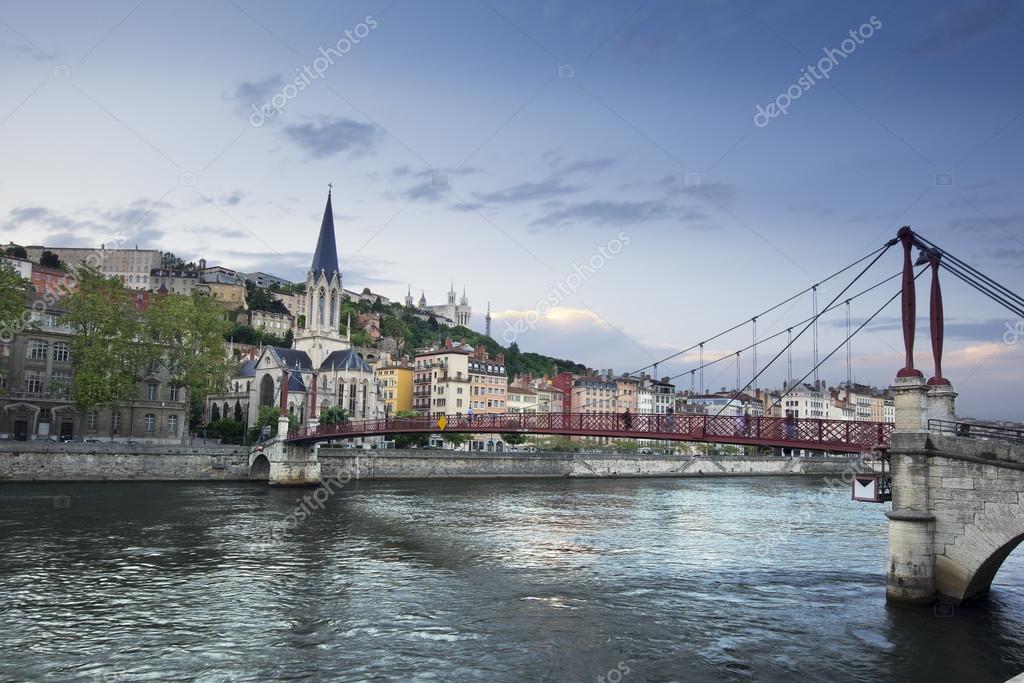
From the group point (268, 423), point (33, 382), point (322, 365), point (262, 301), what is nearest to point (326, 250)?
point (322, 365)

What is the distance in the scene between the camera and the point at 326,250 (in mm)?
105875

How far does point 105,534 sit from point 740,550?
75.4ft

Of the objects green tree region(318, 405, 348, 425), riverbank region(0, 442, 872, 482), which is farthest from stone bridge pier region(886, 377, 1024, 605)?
green tree region(318, 405, 348, 425)

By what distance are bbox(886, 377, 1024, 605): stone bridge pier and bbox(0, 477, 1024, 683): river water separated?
789mm

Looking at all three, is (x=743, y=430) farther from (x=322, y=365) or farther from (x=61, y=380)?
(x=322, y=365)

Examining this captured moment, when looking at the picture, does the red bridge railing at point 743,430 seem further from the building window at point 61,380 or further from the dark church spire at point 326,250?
the dark church spire at point 326,250

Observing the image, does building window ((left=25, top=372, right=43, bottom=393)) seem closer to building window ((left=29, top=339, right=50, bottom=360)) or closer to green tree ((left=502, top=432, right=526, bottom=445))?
building window ((left=29, top=339, right=50, bottom=360))

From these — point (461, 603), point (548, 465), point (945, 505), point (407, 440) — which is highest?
point (945, 505)

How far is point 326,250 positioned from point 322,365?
1524cm

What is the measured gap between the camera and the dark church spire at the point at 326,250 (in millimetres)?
105812

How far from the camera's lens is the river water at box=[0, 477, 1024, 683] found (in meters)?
14.9

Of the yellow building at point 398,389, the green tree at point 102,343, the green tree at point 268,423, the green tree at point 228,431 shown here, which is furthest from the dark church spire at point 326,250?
the green tree at point 102,343

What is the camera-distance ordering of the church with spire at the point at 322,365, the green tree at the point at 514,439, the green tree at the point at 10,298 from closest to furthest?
the green tree at the point at 10,298 → the green tree at the point at 514,439 → the church with spire at the point at 322,365

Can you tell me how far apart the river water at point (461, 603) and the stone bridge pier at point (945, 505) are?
0.79 metres
